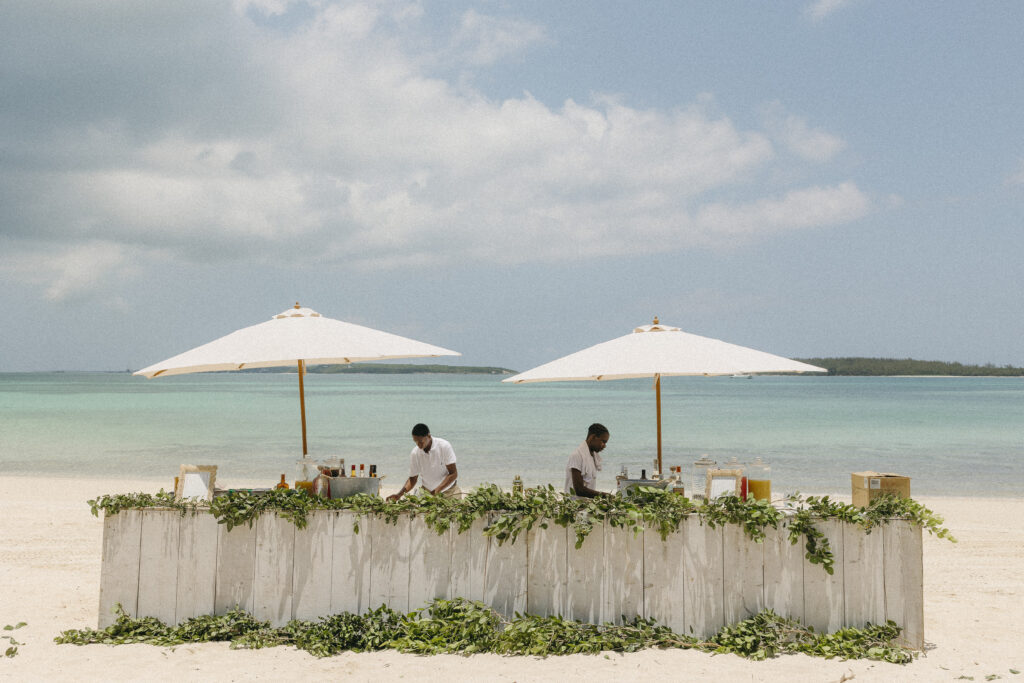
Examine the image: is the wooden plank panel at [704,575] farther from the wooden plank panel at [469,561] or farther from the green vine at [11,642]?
the green vine at [11,642]

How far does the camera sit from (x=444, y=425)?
122 ft

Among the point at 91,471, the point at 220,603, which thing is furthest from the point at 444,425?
the point at 220,603

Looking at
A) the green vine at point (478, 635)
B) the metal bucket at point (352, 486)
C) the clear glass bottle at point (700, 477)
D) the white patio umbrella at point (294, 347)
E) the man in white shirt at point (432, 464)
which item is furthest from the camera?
the man in white shirt at point (432, 464)

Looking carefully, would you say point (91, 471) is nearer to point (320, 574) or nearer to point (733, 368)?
point (320, 574)

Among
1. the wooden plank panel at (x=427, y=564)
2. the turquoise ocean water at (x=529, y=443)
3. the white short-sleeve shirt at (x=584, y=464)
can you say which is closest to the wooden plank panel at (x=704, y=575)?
the white short-sleeve shirt at (x=584, y=464)

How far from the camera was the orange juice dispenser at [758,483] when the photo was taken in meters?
5.64

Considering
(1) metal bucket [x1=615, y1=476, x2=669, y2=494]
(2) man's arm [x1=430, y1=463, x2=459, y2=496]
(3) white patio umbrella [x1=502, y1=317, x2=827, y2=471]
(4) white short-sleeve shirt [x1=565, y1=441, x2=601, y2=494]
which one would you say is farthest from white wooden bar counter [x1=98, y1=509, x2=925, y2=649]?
(2) man's arm [x1=430, y1=463, x2=459, y2=496]

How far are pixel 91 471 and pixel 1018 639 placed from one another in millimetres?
21202

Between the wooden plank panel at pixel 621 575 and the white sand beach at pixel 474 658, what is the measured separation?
12.5 inches

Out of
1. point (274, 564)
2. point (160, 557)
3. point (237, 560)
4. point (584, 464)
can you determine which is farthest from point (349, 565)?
point (584, 464)

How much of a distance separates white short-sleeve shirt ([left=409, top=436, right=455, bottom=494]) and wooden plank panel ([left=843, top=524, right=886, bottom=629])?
3777 mm

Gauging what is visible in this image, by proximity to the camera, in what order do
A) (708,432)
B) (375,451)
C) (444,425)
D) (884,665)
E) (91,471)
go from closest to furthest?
(884,665)
(91,471)
(375,451)
(708,432)
(444,425)

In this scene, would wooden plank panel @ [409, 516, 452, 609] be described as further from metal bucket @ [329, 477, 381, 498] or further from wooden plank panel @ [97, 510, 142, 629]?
wooden plank panel @ [97, 510, 142, 629]

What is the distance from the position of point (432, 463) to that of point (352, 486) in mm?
1718
